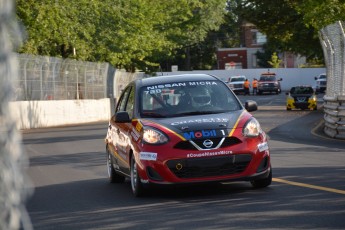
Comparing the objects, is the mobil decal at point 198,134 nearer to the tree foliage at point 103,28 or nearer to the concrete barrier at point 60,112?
the tree foliage at point 103,28

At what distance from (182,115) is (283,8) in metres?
38.5

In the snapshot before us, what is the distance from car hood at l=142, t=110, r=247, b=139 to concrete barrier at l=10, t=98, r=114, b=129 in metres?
23.2

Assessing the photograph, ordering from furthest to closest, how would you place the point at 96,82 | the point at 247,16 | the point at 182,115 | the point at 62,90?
the point at 247,16 → the point at 96,82 → the point at 62,90 → the point at 182,115

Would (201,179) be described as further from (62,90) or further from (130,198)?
(62,90)

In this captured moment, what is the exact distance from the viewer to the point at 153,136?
9.75 metres

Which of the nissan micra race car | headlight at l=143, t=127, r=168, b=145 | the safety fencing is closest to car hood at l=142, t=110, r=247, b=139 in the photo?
the nissan micra race car

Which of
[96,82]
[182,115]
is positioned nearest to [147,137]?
[182,115]

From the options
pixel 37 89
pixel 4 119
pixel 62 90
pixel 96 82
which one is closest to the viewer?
pixel 4 119

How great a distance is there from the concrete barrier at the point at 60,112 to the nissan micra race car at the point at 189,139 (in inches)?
885

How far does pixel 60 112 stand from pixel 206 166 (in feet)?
97.1

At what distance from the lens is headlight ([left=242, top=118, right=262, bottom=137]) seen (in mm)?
9835

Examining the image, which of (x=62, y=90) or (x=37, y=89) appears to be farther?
(x=62, y=90)

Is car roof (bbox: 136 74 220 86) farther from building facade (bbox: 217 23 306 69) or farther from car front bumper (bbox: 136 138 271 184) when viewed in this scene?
building facade (bbox: 217 23 306 69)

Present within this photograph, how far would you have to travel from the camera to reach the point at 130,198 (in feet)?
32.9
